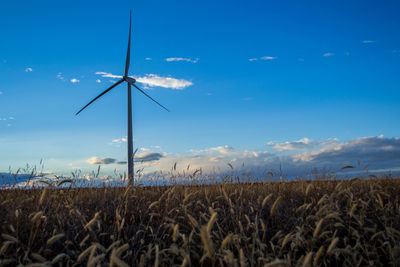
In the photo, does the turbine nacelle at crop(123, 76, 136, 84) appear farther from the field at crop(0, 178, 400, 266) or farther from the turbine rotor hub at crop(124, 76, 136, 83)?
the field at crop(0, 178, 400, 266)

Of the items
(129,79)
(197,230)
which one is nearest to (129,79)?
(129,79)

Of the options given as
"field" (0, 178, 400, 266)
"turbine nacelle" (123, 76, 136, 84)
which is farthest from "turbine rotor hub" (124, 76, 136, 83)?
"field" (0, 178, 400, 266)

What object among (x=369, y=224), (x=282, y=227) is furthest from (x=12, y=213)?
(x=369, y=224)

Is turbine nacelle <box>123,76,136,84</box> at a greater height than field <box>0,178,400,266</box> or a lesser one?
greater

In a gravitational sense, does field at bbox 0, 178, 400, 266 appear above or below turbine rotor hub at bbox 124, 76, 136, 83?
below

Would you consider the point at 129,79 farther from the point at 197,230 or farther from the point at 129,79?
the point at 197,230

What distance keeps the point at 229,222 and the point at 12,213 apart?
4136mm

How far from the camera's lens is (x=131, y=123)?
2525cm

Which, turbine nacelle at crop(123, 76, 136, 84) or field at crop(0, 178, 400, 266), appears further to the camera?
turbine nacelle at crop(123, 76, 136, 84)

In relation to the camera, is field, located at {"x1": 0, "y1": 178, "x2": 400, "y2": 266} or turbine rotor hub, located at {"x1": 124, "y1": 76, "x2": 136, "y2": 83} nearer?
field, located at {"x1": 0, "y1": 178, "x2": 400, "y2": 266}

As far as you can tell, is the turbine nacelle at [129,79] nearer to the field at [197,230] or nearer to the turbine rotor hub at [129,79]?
the turbine rotor hub at [129,79]

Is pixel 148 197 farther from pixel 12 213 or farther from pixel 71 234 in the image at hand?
pixel 12 213

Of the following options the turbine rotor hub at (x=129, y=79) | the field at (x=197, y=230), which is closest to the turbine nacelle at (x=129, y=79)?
the turbine rotor hub at (x=129, y=79)

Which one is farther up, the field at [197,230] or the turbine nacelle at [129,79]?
the turbine nacelle at [129,79]
